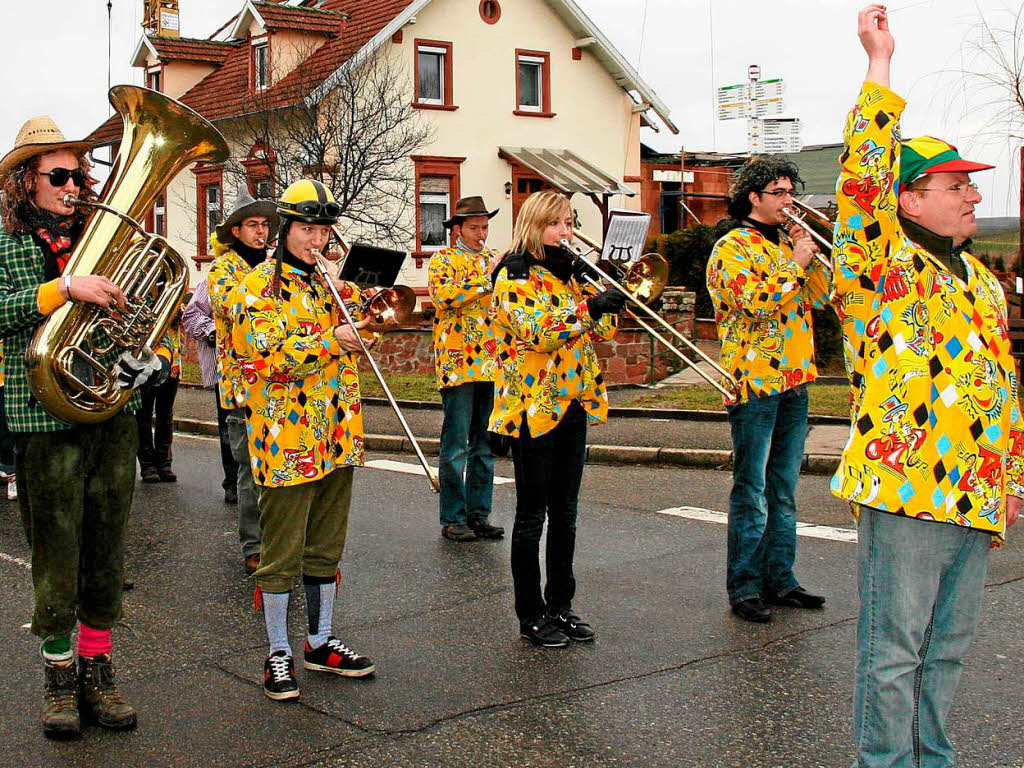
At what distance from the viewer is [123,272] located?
4.48 meters

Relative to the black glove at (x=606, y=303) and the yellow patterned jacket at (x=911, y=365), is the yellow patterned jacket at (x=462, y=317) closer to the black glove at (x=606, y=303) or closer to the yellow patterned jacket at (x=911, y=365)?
the black glove at (x=606, y=303)

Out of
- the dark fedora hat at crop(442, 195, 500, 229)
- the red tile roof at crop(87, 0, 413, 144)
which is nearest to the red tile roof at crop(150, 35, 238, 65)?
the red tile roof at crop(87, 0, 413, 144)

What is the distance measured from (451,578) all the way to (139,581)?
66.2 inches

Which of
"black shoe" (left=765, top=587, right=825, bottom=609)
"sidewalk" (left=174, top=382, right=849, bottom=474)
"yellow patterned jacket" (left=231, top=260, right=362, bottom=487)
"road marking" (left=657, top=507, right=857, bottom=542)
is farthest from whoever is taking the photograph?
"sidewalk" (left=174, top=382, right=849, bottom=474)

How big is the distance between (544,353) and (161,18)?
103ft

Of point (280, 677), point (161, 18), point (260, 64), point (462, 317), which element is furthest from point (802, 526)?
point (161, 18)

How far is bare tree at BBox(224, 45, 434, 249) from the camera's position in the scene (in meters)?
23.4

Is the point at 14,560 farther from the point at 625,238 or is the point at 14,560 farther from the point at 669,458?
the point at 669,458

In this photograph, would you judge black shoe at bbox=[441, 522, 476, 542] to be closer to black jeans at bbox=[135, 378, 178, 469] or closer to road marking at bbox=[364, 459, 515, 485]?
road marking at bbox=[364, 459, 515, 485]

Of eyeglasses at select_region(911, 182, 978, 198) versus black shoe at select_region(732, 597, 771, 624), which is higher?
eyeglasses at select_region(911, 182, 978, 198)

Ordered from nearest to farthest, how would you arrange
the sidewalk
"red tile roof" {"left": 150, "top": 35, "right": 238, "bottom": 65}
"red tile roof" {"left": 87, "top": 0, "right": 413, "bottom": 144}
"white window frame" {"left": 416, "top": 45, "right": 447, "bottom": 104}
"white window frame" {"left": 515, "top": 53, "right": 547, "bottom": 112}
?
the sidewalk, "red tile roof" {"left": 87, "top": 0, "right": 413, "bottom": 144}, "white window frame" {"left": 416, "top": 45, "right": 447, "bottom": 104}, "white window frame" {"left": 515, "top": 53, "right": 547, "bottom": 112}, "red tile roof" {"left": 150, "top": 35, "right": 238, "bottom": 65}

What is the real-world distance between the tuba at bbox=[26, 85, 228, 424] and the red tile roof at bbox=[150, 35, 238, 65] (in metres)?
28.2

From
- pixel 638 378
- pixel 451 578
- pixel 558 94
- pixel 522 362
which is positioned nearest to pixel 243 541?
pixel 451 578

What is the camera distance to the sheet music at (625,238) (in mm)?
5496
